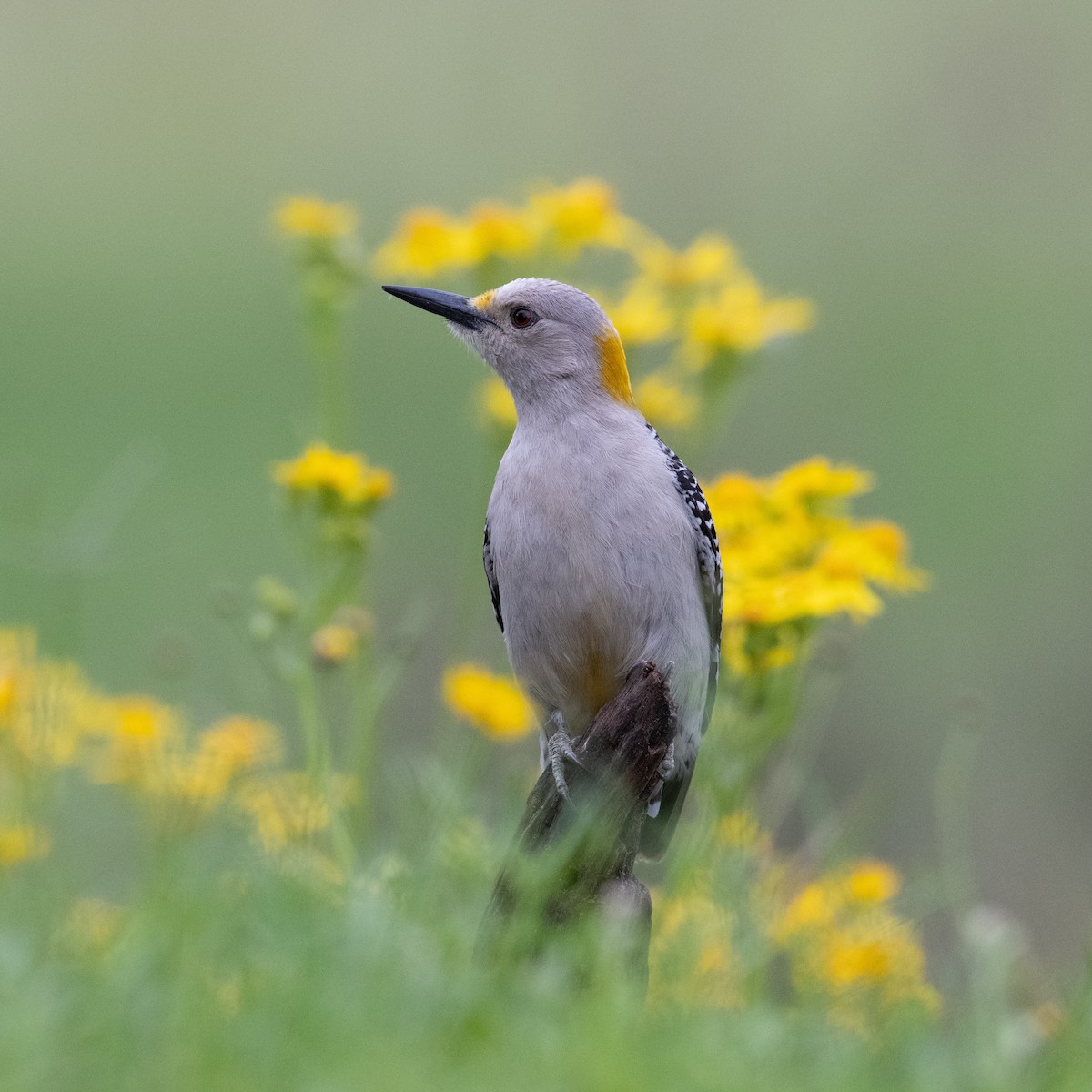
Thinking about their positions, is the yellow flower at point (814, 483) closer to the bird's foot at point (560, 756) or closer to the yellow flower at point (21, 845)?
the bird's foot at point (560, 756)

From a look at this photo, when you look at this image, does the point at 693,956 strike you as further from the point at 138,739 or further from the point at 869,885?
the point at 138,739

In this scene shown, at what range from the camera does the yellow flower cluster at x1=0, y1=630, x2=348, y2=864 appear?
464 centimetres

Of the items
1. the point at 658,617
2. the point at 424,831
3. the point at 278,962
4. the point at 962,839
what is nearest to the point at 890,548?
the point at 658,617

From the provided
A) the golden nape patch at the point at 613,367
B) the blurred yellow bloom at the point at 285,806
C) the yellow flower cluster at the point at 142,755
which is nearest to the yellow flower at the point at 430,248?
the golden nape patch at the point at 613,367

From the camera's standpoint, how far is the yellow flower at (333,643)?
17.5 ft

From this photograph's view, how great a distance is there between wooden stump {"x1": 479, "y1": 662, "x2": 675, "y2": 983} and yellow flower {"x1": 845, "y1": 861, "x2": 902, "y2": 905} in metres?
0.86

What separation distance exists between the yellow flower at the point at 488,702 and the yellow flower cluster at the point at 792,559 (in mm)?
756

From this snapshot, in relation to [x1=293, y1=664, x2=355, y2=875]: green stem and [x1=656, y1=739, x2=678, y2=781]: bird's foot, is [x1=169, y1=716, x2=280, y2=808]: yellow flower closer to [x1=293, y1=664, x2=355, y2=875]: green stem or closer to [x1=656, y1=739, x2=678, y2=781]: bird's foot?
[x1=293, y1=664, x2=355, y2=875]: green stem

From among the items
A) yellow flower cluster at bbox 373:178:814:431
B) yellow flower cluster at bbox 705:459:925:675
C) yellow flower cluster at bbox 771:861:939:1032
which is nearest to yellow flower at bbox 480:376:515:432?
yellow flower cluster at bbox 373:178:814:431

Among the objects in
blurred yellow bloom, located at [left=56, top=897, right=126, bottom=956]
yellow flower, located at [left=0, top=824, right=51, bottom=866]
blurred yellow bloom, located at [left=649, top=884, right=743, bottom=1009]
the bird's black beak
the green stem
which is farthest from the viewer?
the bird's black beak

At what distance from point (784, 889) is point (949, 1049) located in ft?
6.52

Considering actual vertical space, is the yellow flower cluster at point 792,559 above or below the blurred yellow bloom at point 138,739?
above

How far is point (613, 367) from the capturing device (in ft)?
19.4

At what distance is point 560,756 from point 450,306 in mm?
2040
